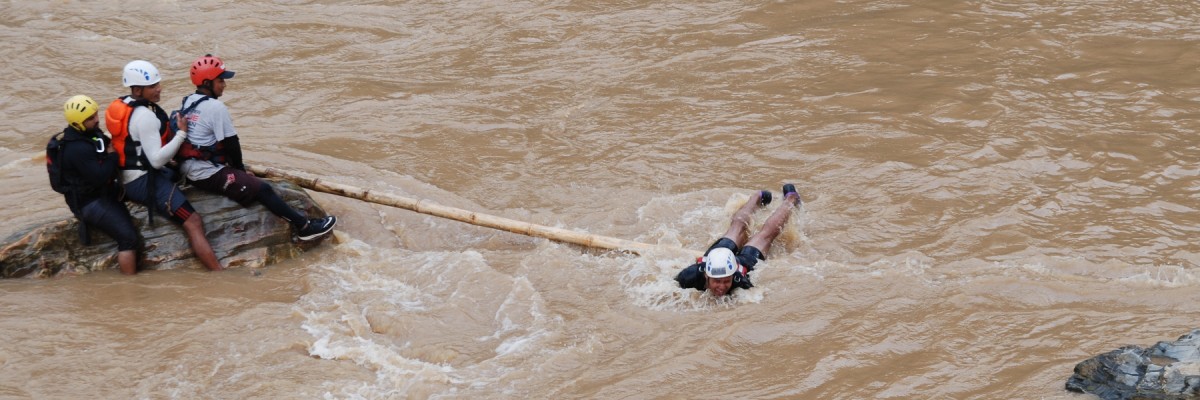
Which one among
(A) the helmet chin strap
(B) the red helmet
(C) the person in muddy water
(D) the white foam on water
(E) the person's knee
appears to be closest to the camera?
(D) the white foam on water

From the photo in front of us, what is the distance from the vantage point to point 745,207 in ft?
34.1

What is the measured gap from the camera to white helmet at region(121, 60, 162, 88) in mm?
8617

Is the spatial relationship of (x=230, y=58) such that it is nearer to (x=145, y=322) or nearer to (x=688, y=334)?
(x=145, y=322)

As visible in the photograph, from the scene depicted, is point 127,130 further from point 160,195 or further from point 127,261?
point 127,261

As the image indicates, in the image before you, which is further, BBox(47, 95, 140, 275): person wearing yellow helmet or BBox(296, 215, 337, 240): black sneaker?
BBox(296, 215, 337, 240): black sneaker

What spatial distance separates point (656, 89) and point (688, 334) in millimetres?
6108

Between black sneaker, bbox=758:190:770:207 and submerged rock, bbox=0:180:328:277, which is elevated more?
submerged rock, bbox=0:180:328:277

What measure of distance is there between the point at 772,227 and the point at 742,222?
1.04 feet

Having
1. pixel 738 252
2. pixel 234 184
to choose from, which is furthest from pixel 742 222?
pixel 234 184

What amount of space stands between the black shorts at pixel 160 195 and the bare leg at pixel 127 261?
0.42m

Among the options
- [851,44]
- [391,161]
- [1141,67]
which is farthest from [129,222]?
[1141,67]

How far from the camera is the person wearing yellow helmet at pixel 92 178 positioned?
8.62 metres

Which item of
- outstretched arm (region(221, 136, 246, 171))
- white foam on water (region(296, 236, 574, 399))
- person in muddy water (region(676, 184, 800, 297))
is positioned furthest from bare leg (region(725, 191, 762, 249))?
outstretched arm (region(221, 136, 246, 171))

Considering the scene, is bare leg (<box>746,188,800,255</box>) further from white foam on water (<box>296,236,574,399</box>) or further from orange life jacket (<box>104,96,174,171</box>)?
orange life jacket (<box>104,96,174,171</box>)
